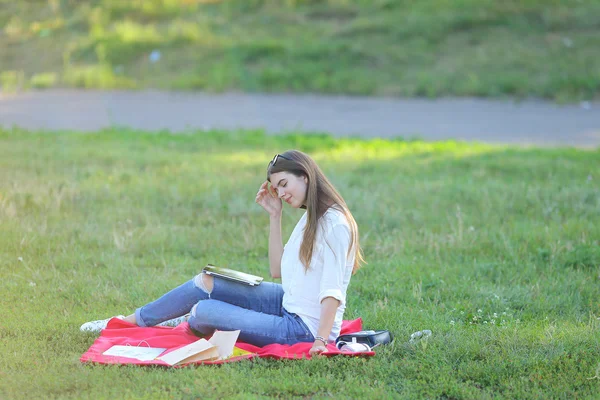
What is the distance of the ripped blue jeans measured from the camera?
15.5 ft

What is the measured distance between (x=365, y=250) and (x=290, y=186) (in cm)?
230

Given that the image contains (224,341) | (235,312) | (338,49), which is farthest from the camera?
(338,49)

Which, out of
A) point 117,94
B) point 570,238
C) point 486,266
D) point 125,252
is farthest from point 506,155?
point 117,94

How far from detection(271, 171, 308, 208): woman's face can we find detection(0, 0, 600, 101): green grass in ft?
29.9

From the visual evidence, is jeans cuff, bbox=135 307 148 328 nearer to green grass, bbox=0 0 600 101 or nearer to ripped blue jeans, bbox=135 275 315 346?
ripped blue jeans, bbox=135 275 315 346

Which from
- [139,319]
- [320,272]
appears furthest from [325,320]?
[139,319]

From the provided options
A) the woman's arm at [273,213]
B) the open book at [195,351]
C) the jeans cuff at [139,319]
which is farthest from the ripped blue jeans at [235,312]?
the woman's arm at [273,213]

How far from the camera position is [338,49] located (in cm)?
1487

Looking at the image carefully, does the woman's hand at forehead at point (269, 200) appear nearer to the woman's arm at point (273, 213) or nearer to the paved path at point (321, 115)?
the woman's arm at point (273, 213)

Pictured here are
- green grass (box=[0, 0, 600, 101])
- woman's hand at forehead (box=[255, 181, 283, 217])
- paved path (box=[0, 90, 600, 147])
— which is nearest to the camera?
woman's hand at forehead (box=[255, 181, 283, 217])

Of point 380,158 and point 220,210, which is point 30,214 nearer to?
point 220,210

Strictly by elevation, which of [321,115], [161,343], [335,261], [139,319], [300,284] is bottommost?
[161,343]

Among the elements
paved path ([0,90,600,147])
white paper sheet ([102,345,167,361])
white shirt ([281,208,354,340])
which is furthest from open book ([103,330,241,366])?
paved path ([0,90,600,147])

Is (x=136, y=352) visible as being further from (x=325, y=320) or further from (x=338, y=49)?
(x=338, y=49)
